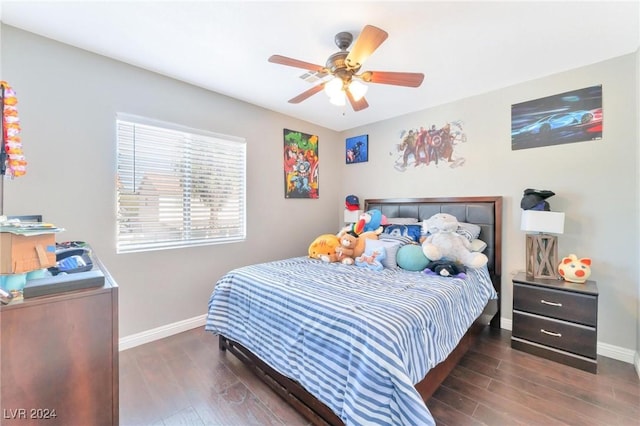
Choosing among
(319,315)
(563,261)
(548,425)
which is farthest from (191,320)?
(563,261)

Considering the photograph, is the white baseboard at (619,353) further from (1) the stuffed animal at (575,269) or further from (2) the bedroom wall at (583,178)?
(1) the stuffed animal at (575,269)

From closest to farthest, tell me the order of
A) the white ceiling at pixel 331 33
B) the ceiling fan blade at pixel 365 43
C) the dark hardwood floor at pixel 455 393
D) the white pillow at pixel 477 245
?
the ceiling fan blade at pixel 365 43 → the dark hardwood floor at pixel 455 393 → the white ceiling at pixel 331 33 → the white pillow at pixel 477 245

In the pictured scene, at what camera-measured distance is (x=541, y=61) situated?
2.33 metres

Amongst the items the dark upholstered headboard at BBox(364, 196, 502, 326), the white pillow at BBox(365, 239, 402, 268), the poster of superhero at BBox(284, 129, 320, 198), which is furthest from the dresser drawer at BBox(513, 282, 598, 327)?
the poster of superhero at BBox(284, 129, 320, 198)

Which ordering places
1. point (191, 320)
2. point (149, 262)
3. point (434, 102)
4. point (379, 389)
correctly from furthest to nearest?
point (434, 102), point (191, 320), point (149, 262), point (379, 389)

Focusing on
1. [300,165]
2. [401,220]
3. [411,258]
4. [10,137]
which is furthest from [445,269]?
[10,137]

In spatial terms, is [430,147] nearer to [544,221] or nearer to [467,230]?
[467,230]

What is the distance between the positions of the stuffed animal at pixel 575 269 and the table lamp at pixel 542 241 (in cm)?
9

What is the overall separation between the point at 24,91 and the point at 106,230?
117 cm

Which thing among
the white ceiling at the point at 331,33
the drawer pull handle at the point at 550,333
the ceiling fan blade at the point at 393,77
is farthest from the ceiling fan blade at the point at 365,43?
the drawer pull handle at the point at 550,333

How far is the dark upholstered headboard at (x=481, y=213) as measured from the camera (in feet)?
9.39

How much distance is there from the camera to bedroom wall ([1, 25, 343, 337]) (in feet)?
6.58

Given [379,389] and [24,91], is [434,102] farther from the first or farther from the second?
[24,91]

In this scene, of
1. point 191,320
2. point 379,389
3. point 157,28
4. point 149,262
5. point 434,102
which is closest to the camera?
point 379,389
